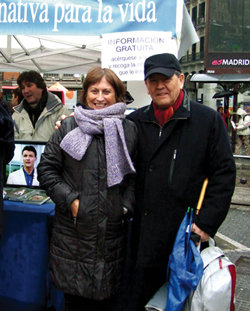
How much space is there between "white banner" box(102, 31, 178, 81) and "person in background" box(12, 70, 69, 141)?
63cm

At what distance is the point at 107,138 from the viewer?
7.04ft

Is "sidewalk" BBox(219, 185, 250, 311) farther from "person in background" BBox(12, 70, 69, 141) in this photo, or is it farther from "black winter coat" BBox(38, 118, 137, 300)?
"person in background" BBox(12, 70, 69, 141)

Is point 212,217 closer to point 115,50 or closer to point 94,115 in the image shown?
point 94,115

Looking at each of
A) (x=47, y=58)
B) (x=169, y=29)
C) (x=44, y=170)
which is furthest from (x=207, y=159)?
(x=47, y=58)

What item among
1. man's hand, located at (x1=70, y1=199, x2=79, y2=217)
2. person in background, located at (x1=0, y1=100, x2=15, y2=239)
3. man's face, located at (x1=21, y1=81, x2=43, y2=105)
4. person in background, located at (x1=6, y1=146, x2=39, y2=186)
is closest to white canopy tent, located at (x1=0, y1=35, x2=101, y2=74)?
man's face, located at (x1=21, y1=81, x2=43, y2=105)

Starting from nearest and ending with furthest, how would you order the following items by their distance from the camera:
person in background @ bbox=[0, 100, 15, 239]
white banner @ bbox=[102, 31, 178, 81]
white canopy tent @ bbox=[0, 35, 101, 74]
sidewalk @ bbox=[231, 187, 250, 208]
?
person in background @ bbox=[0, 100, 15, 239]
white banner @ bbox=[102, 31, 178, 81]
white canopy tent @ bbox=[0, 35, 101, 74]
sidewalk @ bbox=[231, 187, 250, 208]

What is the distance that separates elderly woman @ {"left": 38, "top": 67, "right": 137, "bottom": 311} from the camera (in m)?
2.12

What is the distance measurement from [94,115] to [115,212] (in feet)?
1.82

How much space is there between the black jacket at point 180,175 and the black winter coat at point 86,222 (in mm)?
163

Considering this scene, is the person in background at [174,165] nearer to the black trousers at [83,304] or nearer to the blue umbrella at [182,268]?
the blue umbrella at [182,268]

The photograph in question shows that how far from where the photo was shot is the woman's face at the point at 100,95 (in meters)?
2.24

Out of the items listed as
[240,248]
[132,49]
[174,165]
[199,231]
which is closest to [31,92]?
[132,49]

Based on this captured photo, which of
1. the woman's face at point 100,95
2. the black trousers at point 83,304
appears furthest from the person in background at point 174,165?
the black trousers at point 83,304

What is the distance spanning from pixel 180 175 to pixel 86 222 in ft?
1.92
